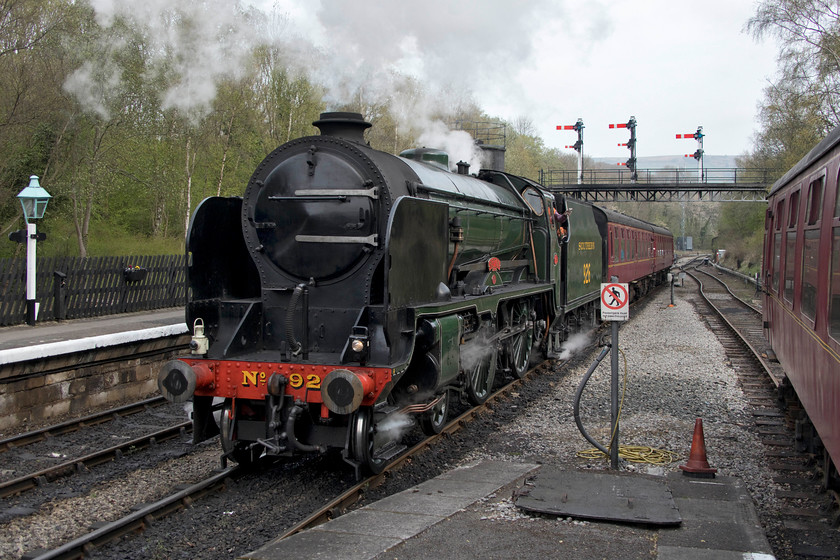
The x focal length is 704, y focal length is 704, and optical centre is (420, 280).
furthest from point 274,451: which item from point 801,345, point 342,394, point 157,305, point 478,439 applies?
point 157,305

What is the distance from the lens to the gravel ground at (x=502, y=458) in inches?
191

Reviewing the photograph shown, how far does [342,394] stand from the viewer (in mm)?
5270

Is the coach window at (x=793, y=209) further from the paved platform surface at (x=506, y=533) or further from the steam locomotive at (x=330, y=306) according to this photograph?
the steam locomotive at (x=330, y=306)

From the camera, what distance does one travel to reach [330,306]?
6.30 m

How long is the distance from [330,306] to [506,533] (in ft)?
8.88

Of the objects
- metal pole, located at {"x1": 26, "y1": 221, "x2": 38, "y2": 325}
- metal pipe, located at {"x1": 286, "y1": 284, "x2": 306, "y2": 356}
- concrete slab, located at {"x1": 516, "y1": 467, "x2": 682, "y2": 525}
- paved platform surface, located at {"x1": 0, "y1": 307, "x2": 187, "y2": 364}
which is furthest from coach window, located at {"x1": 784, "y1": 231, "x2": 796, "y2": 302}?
metal pole, located at {"x1": 26, "y1": 221, "x2": 38, "y2": 325}

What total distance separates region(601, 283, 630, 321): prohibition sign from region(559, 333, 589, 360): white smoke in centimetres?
584

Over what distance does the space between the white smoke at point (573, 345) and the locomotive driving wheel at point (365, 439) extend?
718 centimetres

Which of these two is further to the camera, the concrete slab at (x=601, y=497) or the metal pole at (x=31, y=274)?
the metal pole at (x=31, y=274)

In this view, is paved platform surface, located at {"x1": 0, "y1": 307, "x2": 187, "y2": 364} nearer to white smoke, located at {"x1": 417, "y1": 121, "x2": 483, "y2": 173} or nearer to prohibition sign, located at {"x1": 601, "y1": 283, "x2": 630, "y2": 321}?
white smoke, located at {"x1": 417, "y1": 121, "x2": 483, "y2": 173}

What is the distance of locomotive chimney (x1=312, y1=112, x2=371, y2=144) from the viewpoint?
21.3ft

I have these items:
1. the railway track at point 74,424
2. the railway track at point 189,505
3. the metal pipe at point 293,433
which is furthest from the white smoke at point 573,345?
the metal pipe at point 293,433

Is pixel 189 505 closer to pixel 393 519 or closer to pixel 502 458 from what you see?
pixel 393 519

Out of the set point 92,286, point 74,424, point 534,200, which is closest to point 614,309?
point 534,200
